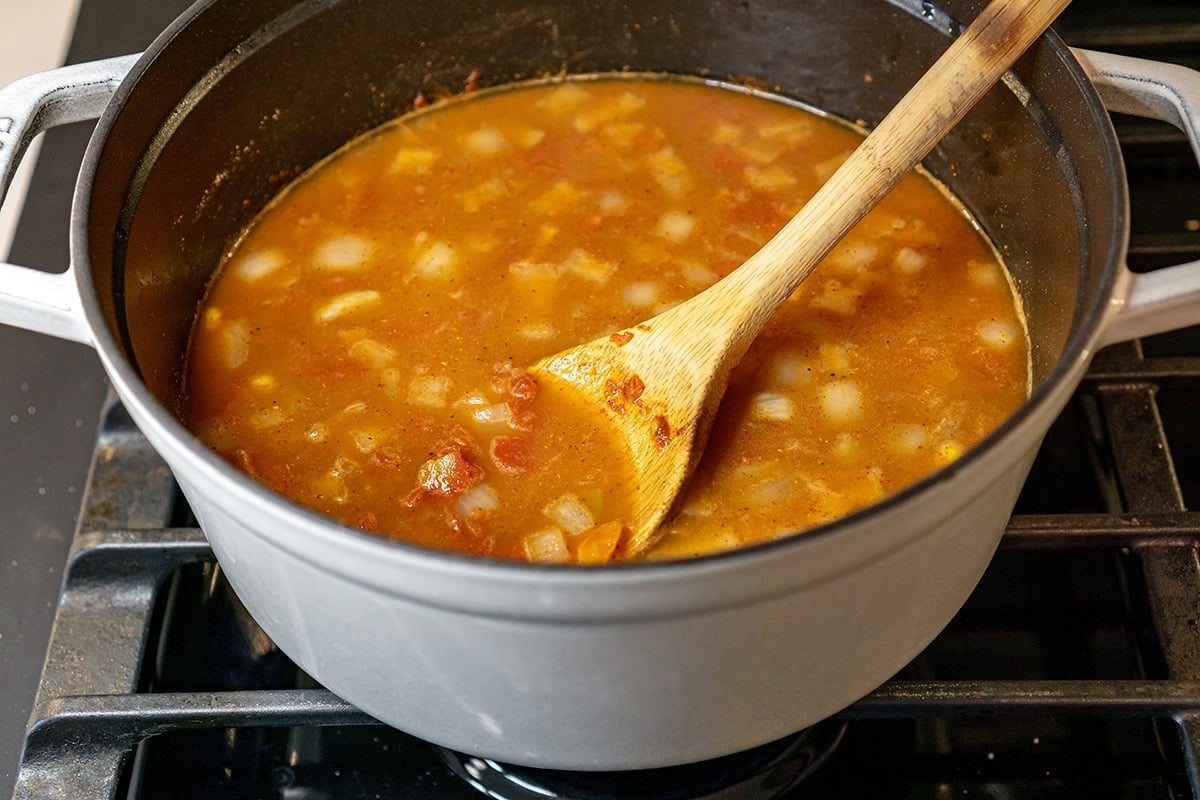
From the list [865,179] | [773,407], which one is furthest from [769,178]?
[773,407]

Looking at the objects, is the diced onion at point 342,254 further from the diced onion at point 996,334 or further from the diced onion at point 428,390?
the diced onion at point 996,334

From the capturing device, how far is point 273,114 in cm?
182

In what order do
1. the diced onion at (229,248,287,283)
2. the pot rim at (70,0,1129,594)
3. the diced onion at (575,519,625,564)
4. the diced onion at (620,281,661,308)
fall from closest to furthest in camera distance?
the pot rim at (70,0,1129,594)
the diced onion at (575,519,625,564)
the diced onion at (620,281,661,308)
the diced onion at (229,248,287,283)

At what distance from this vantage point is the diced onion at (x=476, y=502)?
56.1 inches

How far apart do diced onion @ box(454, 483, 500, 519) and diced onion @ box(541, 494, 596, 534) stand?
0.22 feet

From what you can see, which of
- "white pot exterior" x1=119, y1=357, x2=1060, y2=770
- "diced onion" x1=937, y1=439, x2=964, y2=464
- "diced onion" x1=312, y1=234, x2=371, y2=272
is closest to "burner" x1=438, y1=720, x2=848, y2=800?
"white pot exterior" x1=119, y1=357, x2=1060, y2=770

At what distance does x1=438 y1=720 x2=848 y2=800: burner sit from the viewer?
54.4 inches

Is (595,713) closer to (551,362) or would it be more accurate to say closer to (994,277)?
(551,362)

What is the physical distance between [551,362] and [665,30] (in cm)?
75

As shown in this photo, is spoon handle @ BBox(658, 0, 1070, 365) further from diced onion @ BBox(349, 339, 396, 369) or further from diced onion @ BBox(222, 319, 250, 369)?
diced onion @ BBox(222, 319, 250, 369)

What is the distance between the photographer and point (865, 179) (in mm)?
1483

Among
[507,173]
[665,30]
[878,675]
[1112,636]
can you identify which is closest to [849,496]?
[878,675]

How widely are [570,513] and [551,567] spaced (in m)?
0.49

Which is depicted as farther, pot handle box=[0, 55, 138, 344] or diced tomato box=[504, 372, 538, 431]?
diced tomato box=[504, 372, 538, 431]
